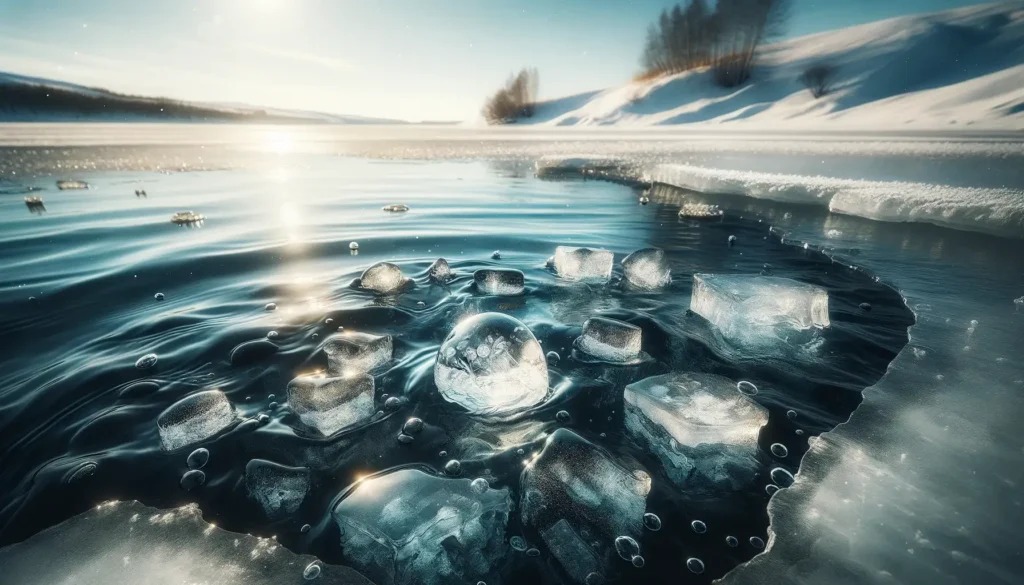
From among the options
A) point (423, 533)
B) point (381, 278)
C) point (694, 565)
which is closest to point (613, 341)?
point (694, 565)

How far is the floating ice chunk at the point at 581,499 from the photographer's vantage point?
122cm

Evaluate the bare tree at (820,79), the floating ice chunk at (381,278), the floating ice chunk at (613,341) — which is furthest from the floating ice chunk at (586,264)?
the bare tree at (820,79)

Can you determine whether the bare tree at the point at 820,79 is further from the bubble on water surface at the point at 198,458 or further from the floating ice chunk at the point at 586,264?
the bubble on water surface at the point at 198,458

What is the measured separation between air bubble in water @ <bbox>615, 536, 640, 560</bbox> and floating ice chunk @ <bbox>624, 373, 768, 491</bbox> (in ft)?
1.07

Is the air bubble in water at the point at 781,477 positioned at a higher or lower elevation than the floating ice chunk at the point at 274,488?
lower

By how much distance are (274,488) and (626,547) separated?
3.87 ft

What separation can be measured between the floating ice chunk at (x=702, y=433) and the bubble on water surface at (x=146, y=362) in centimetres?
254

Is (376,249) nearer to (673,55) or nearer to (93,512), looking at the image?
(93,512)

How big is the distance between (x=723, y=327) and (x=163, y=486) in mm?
2876

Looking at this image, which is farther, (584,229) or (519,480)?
(584,229)

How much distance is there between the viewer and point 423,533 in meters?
1.17

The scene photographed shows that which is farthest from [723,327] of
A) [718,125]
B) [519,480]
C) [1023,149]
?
[718,125]

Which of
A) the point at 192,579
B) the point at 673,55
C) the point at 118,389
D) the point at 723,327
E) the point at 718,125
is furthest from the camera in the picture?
the point at 673,55

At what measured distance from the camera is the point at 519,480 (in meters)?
Answer: 1.44
